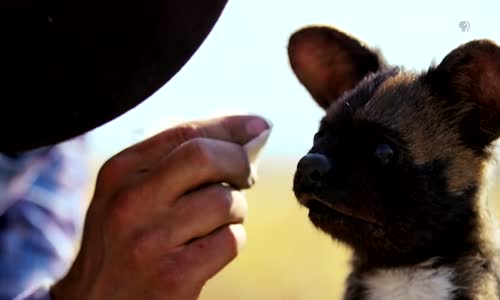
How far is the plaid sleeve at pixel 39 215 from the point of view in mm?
1577

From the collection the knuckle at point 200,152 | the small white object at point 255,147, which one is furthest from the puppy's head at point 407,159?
the knuckle at point 200,152

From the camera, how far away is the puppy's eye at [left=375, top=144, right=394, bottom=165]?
1.37 metres

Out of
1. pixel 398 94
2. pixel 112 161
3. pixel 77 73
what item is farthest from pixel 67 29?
pixel 398 94

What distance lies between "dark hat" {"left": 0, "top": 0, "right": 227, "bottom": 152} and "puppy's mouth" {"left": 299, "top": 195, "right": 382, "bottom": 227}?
385 mm

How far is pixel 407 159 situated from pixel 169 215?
480 mm

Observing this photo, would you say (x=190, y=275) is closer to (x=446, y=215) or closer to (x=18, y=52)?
(x=18, y=52)

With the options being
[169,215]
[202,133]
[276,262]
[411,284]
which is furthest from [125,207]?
[276,262]

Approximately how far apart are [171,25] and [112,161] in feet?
0.76

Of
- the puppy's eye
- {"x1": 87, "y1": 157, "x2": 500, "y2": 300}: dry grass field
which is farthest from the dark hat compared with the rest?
{"x1": 87, "y1": 157, "x2": 500, "y2": 300}: dry grass field

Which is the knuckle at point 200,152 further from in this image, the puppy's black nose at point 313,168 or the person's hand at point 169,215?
the puppy's black nose at point 313,168

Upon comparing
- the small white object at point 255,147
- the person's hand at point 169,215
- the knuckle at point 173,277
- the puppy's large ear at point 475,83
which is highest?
the puppy's large ear at point 475,83

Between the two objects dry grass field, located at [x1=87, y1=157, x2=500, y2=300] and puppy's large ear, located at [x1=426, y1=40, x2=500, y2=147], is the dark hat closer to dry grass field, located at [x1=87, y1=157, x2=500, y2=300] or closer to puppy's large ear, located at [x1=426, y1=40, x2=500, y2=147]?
puppy's large ear, located at [x1=426, y1=40, x2=500, y2=147]

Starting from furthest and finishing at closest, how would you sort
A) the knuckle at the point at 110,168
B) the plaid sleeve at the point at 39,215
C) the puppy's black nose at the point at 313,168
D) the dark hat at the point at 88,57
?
the plaid sleeve at the point at 39,215 → the puppy's black nose at the point at 313,168 → the knuckle at the point at 110,168 → the dark hat at the point at 88,57

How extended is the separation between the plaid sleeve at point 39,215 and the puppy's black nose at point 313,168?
0.55 metres
